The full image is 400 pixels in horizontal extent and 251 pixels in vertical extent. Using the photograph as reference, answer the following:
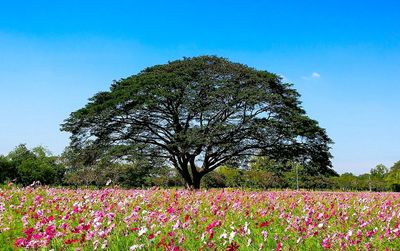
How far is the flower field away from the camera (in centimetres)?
513

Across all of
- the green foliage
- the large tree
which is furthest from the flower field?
the green foliage

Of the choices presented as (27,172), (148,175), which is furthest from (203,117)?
(27,172)

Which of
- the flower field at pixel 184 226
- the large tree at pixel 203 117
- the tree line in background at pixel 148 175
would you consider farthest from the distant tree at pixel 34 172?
the flower field at pixel 184 226

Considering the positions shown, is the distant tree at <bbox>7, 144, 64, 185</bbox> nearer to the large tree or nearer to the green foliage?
the green foliage

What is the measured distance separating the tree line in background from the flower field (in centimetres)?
120

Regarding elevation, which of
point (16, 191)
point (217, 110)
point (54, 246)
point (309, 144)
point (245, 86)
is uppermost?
point (245, 86)

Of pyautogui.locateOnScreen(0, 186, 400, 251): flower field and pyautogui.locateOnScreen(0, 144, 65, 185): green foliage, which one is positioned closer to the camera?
pyautogui.locateOnScreen(0, 186, 400, 251): flower field

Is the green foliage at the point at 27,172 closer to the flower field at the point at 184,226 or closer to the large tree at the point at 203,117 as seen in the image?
the large tree at the point at 203,117

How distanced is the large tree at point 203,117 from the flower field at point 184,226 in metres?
18.4

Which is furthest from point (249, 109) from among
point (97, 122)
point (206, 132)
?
point (97, 122)

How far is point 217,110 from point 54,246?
2414 centimetres

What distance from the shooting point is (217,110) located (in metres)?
29.3

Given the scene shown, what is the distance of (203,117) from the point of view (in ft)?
100

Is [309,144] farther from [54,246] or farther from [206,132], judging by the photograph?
[54,246]
